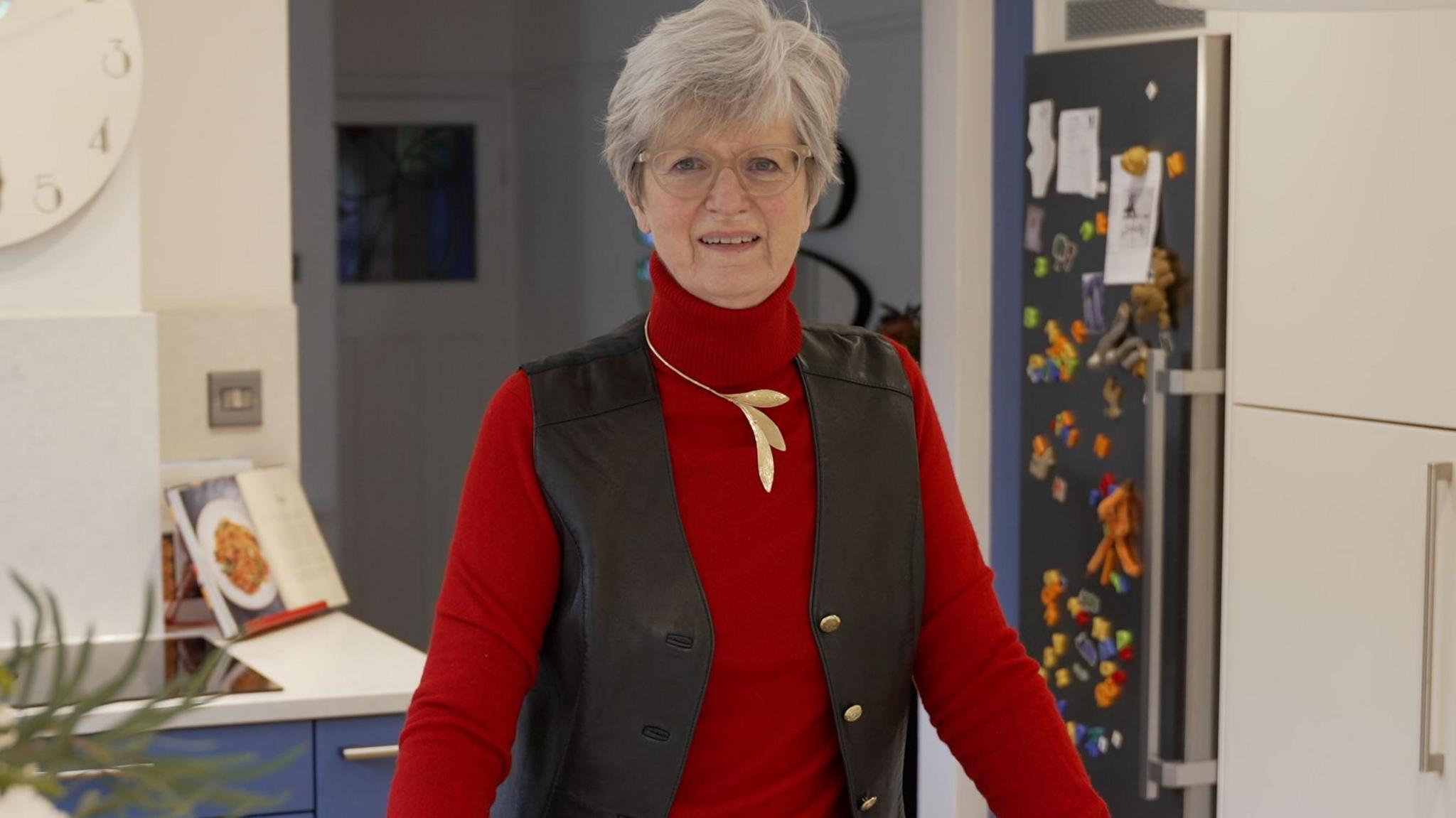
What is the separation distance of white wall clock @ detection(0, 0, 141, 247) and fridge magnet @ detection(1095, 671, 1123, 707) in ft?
6.70

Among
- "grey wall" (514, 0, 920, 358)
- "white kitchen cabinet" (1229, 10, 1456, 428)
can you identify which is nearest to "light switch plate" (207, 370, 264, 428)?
"white kitchen cabinet" (1229, 10, 1456, 428)

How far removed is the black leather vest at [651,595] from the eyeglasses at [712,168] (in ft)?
0.53

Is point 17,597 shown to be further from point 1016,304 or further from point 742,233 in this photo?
point 1016,304

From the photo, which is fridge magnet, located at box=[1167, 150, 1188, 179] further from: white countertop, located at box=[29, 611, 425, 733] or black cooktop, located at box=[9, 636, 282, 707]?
black cooktop, located at box=[9, 636, 282, 707]

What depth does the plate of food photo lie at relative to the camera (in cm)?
258

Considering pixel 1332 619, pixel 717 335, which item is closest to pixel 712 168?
pixel 717 335

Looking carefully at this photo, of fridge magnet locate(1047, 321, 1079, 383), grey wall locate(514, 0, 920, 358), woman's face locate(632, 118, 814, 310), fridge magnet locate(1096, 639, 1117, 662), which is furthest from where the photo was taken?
grey wall locate(514, 0, 920, 358)

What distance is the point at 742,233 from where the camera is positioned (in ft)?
4.55

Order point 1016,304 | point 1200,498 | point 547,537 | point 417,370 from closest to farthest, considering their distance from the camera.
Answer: point 547,537 < point 1200,498 < point 1016,304 < point 417,370

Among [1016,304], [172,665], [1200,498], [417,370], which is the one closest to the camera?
[172,665]

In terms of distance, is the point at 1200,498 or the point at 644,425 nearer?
the point at 644,425

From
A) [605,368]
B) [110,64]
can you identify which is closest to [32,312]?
[110,64]

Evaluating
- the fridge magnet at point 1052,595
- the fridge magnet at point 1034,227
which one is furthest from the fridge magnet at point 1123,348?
the fridge magnet at point 1052,595

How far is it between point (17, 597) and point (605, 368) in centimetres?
143
